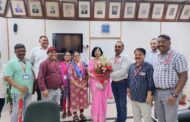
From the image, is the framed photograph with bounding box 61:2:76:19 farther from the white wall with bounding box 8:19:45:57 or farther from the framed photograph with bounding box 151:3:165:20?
the framed photograph with bounding box 151:3:165:20

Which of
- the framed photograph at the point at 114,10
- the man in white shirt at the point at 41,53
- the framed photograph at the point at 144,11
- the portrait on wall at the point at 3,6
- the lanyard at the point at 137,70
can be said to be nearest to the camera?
the lanyard at the point at 137,70

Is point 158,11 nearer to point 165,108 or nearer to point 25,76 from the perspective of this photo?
point 165,108

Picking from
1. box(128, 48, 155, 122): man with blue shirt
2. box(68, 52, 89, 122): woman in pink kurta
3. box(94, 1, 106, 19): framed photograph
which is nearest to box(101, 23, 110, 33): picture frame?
box(94, 1, 106, 19): framed photograph

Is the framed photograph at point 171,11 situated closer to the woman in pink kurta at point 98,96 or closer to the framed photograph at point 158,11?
the framed photograph at point 158,11

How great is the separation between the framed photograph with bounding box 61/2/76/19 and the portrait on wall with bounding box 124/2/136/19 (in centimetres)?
128

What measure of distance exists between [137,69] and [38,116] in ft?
4.94

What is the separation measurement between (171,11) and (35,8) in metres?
3.41

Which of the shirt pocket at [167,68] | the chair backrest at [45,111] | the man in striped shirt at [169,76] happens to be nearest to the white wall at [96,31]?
the man in striped shirt at [169,76]

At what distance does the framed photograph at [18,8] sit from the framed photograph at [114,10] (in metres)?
2.05

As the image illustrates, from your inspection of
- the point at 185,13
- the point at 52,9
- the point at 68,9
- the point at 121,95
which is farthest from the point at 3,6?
the point at 185,13

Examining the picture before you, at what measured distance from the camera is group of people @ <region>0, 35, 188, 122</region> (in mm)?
2578

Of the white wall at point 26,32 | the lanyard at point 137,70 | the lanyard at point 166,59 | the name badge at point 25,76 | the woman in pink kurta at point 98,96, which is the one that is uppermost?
the white wall at point 26,32

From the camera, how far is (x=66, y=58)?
438 cm

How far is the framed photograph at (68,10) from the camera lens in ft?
16.7
